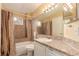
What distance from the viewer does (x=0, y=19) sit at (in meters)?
1.75

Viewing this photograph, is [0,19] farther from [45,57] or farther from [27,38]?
[45,57]

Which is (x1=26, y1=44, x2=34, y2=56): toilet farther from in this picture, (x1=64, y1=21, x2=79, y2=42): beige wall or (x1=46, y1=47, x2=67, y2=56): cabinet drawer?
(x1=64, y1=21, x2=79, y2=42): beige wall

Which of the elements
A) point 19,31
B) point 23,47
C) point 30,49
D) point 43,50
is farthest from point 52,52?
point 19,31

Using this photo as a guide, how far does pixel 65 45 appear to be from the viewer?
5.63 feet

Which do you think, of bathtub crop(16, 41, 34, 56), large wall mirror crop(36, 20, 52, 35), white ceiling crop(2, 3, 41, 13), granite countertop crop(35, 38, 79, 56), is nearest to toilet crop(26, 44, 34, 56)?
bathtub crop(16, 41, 34, 56)

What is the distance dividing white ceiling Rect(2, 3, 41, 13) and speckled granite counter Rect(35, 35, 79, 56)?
0.44 metres

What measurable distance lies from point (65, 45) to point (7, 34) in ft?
2.62

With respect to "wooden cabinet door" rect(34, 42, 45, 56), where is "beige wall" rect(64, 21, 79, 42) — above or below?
above

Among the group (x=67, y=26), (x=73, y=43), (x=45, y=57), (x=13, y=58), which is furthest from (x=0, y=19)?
(x=73, y=43)

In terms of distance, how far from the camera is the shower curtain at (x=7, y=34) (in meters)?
1.76

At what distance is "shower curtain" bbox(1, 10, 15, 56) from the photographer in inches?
69.2

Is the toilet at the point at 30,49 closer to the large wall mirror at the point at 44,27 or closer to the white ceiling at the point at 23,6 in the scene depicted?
the large wall mirror at the point at 44,27

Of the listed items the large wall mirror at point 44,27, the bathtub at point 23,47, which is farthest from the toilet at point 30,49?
the large wall mirror at point 44,27

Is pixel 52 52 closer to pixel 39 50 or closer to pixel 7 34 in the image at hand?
pixel 39 50
